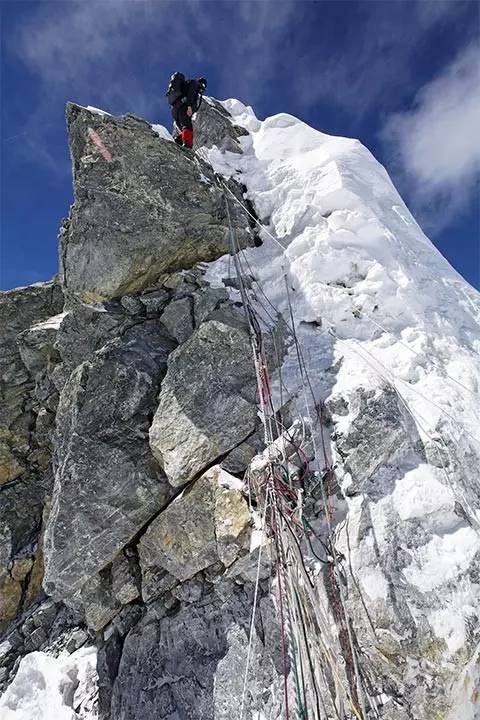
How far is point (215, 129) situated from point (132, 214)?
5.36 metres

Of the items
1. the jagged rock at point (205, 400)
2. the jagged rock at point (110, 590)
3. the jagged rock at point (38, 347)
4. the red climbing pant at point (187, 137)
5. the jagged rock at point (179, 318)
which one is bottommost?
the jagged rock at point (110, 590)

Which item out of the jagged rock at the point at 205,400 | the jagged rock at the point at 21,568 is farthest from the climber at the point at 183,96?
the jagged rock at the point at 21,568

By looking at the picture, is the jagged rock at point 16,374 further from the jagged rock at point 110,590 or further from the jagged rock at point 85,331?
the jagged rock at point 110,590

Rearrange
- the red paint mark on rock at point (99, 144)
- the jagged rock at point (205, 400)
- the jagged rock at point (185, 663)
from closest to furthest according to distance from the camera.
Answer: the jagged rock at point (185, 663) → the jagged rock at point (205, 400) → the red paint mark on rock at point (99, 144)

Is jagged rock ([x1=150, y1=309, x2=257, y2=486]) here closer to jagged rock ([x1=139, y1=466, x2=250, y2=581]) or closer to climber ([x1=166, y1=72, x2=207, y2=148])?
jagged rock ([x1=139, y1=466, x2=250, y2=581])

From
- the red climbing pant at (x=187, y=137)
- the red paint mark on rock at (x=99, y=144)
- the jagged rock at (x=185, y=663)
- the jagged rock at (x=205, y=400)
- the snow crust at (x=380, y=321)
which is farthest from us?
the red climbing pant at (x=187, y=137)

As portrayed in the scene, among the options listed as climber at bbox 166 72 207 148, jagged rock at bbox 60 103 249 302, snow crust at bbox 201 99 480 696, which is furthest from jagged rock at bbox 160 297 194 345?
climber at bbox 166 72 207 148

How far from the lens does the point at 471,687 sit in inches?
149

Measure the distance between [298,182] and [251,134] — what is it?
3926 millimetres

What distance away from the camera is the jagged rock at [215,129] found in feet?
37.1

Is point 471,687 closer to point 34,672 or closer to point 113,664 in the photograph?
point 113,664

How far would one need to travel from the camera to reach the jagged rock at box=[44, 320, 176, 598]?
622 centimetres

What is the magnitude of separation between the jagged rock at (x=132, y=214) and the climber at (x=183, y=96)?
189 centimetres

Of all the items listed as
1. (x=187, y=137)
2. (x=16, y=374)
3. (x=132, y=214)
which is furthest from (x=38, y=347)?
(x=187, y=137)
